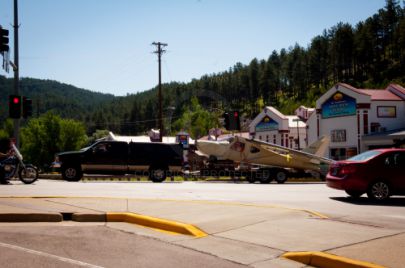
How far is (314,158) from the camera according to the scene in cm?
2816

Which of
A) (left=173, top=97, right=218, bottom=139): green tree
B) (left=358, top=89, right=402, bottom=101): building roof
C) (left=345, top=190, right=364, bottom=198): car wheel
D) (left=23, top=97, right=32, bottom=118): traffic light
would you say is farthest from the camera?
(left=173, top=97, right=218, bottom=139): green tree

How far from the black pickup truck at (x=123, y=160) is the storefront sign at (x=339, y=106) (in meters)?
30.9

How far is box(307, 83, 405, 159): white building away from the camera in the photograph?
49.8m

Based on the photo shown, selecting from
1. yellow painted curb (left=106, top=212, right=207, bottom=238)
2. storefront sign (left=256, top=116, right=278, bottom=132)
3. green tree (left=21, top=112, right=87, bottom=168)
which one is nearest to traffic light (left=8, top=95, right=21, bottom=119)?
yellow painted curb (left=106, top=212, right=207, bottom=238)

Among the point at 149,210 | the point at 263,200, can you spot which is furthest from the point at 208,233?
the point at 263,200

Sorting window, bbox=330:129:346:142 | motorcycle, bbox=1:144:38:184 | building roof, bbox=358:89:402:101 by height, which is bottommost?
motorcycle, bbox=1:144:38:184

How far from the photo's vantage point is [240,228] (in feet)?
27.7

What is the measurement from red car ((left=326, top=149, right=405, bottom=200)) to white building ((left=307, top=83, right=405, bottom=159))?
35308 millimetres

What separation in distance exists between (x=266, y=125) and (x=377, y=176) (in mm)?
58031

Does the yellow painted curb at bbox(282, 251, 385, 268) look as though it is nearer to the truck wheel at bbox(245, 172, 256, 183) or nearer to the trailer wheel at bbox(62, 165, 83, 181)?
the trailer wheel at bbox(62, 165, 83, 181)

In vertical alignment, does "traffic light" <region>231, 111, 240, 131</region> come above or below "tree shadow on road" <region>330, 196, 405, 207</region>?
above

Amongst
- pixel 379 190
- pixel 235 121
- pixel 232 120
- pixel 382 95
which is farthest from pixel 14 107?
pixel 382 95

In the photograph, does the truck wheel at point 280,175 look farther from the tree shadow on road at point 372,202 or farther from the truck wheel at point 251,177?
the tree shadow on road at point 372,202

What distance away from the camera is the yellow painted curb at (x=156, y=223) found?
8.30 metres
